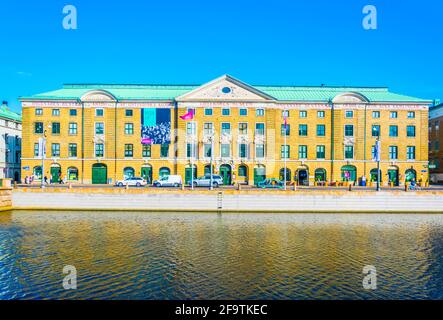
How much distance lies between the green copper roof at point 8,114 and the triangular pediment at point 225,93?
41.8 m

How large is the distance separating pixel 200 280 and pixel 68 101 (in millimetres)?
56808

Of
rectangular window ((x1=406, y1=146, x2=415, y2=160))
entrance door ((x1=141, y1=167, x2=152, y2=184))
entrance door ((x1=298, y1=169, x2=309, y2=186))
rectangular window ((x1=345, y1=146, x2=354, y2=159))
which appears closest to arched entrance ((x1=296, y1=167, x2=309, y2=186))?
entrance door ((x1=298, y1=169, x2=309, y2=186))

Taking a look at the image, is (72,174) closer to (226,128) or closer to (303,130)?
(226,128)

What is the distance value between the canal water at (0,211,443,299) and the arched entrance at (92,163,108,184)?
2896cm

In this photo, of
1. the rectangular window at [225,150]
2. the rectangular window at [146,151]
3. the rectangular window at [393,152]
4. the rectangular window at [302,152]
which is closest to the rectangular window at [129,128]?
the rectangular window at [146,151]

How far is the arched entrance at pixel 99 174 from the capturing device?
62.8 meters

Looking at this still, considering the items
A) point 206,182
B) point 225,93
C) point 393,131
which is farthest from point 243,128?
point 393,131

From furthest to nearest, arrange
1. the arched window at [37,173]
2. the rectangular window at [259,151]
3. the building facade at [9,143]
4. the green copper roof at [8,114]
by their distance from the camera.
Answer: the green copper roof at [8,114]
the building facade at [9,143]
the rectangular window at [259,151]
the arched window at [37,173]

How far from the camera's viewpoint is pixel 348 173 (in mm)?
63375

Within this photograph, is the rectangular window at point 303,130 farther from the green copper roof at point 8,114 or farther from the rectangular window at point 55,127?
the green copper roof at point 8,114

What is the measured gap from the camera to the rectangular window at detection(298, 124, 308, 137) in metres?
63.9

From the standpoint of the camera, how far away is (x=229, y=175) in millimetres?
62844

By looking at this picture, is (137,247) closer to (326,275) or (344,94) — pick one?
(326,275)

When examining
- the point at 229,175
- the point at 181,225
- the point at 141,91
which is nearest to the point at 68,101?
the point at 141,91
